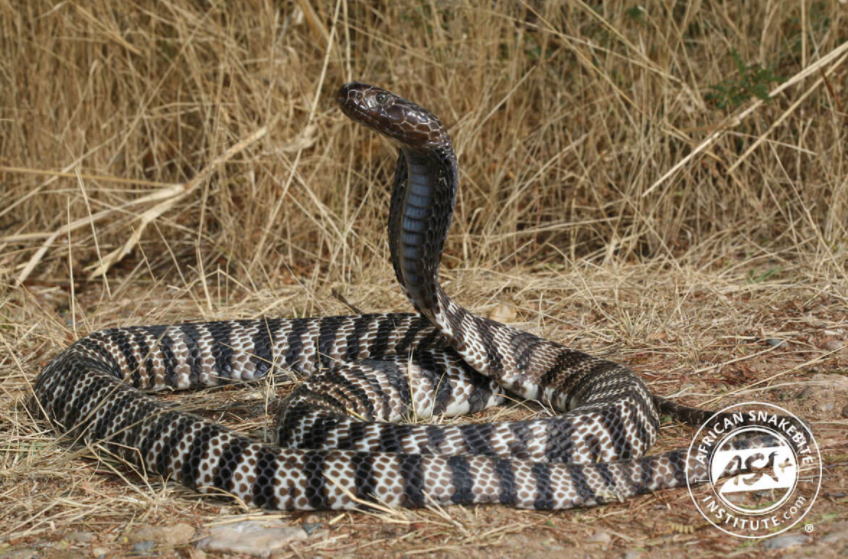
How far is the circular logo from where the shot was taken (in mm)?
3719

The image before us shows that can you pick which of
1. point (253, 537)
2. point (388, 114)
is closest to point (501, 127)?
point (388, 114)

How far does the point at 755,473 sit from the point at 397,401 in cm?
213

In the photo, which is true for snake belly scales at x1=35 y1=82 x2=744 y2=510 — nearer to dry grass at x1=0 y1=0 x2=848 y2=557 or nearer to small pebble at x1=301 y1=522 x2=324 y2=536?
small pebble at x1=301 y1=522 x2=324 y2=536

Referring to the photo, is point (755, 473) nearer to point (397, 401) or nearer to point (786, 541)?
point (786, 541)

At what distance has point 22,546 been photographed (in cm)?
381

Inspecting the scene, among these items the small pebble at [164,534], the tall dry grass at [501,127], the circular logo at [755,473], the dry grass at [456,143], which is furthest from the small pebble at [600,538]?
the tall dry grass at [501,127]

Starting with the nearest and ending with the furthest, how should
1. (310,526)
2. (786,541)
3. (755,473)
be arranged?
1. (786,541)
2. (310,526)
3. (755,473)

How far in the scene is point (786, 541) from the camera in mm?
3475

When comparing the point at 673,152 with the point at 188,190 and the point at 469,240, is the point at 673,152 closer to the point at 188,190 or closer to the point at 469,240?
the point at 469,240

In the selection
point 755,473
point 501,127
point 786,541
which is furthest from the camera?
point 501,127

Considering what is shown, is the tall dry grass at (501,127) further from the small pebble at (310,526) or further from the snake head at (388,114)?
the small pebble at (310,526)

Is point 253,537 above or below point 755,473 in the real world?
below

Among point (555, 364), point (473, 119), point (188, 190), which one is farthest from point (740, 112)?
point (188, 190)

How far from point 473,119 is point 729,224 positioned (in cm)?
246
